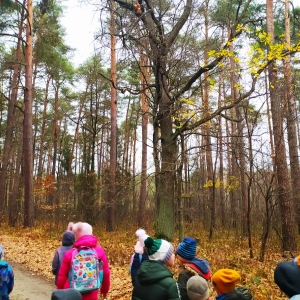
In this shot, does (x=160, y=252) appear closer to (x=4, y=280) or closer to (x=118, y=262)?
(x=4, y=280)

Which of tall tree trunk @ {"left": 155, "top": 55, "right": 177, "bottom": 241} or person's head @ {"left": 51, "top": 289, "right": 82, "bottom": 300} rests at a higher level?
tall tree trunk @ {"left": 155, "top": 55, "right": 177, "bottom": 241}

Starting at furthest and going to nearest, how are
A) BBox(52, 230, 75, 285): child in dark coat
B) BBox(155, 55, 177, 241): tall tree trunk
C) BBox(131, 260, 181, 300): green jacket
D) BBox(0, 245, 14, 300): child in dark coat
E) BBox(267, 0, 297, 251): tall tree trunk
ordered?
BBox(155, 55, 177, 241): tall tree trunk < BBox(267, 0, 297, 251): tall tree trunk < BBox(52, 230, 75, 285): child in dark coat < BBox(0, 245, 14, 300): child in dark coat < BBox(131, 260, 181, 300): green jacket

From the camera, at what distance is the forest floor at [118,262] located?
6.50 m

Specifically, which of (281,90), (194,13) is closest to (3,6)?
(194,13)

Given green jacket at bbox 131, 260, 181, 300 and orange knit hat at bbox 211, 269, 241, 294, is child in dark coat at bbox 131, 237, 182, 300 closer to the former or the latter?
green jacket at bbox 131, 260, 181, 300

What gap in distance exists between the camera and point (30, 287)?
273 inches

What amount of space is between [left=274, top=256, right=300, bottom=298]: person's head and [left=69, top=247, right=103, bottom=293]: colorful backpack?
6.92ft

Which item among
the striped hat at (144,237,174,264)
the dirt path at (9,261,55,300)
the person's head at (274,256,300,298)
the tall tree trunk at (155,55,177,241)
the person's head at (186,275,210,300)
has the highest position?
the tall tree trunk at (155,55,177,241)

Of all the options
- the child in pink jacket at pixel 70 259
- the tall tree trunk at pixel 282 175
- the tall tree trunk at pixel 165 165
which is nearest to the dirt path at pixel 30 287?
the child in pink jacket at pixel 70 259

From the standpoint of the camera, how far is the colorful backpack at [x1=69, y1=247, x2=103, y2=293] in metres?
3.62

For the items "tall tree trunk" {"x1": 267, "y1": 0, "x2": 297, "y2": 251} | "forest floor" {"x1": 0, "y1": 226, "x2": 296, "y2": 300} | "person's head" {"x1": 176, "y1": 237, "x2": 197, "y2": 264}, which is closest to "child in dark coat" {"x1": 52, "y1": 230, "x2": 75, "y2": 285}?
"forest floor" {"x1": 0, "y1": 226, "x2": 296, "y2": 300}

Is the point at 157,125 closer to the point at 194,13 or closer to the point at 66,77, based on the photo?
the point at 194,13

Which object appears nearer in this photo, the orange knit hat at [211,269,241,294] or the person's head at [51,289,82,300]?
the person's head at [51,289,82,300]

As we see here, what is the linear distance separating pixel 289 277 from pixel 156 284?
3.74 ft
